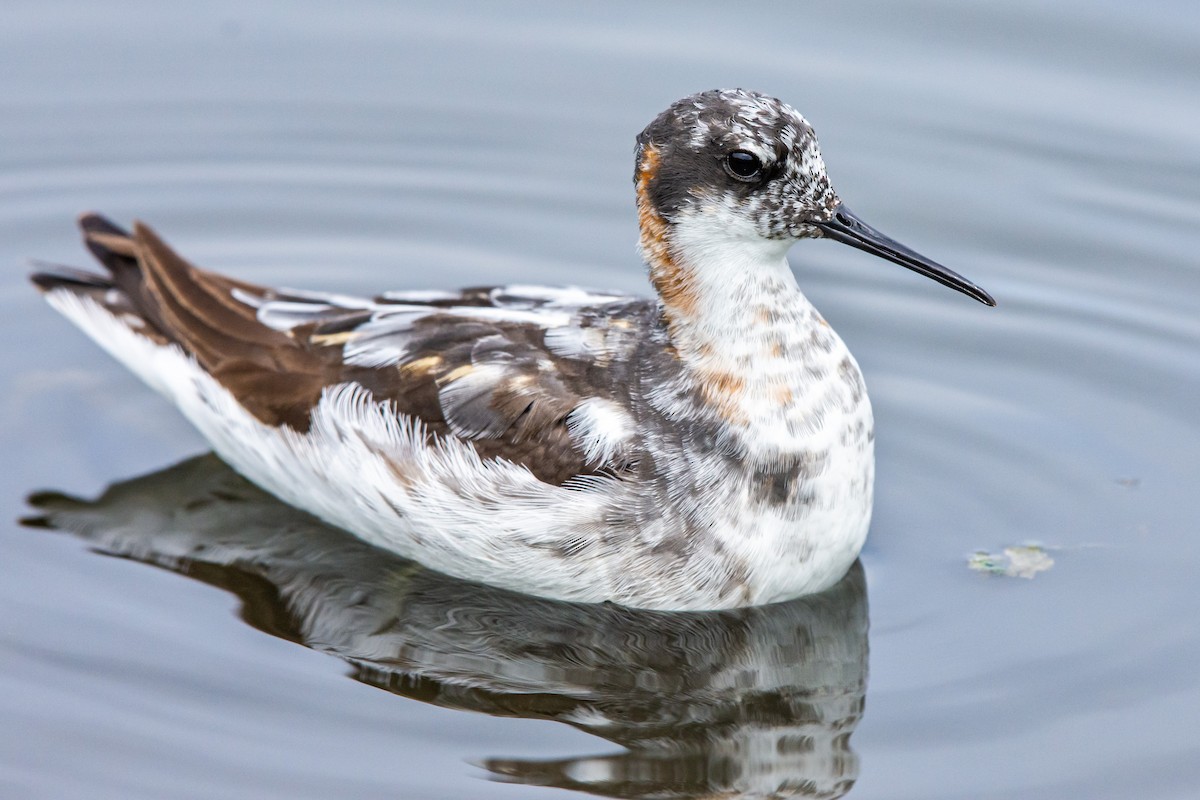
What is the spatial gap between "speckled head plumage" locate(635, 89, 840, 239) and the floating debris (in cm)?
178

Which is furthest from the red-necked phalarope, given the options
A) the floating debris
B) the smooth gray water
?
the floating debris

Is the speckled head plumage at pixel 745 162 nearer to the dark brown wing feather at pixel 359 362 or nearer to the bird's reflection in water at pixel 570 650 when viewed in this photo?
the dark brown wing feather at pixel 359 362

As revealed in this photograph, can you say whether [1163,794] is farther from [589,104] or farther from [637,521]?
[589,104]

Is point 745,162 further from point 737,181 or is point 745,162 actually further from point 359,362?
point 359,362

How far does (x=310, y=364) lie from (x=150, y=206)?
10.2ft

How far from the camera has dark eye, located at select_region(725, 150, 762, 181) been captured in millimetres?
7176

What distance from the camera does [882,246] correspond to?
7.45 m

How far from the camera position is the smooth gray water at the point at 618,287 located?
6914mm

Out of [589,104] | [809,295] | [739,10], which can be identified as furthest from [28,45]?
[809,295]

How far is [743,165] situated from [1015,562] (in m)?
2.29

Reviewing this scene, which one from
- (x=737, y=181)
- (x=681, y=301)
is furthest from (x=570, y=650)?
(x=737, y=181)

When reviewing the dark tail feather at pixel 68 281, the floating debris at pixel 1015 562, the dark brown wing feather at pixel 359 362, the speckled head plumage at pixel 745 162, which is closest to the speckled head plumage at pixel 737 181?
the speckled head plumage at pixel 745 162

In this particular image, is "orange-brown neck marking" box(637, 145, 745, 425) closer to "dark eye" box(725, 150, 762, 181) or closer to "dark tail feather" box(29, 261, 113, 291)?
"dark eye" box(725, 150, 762, 181)

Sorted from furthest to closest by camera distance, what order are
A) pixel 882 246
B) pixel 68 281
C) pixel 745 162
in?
pixel 68 281, pixel 882 246, pixel 745 162
